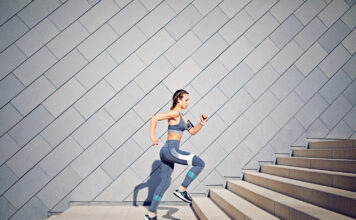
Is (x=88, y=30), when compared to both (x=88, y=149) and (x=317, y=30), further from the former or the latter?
(x=317, y=30)

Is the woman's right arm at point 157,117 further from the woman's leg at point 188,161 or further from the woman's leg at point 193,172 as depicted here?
the woman's leg at point 193,172

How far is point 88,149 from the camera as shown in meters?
5.80

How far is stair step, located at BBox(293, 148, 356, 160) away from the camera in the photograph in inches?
157

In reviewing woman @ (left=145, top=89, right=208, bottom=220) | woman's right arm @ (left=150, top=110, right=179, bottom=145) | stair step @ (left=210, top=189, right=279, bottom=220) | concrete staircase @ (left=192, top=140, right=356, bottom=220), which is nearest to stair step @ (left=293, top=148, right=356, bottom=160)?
concrete staircase @ (left=192, top=140, right=356, bottom=220)

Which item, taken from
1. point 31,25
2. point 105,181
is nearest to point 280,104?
point 105,181

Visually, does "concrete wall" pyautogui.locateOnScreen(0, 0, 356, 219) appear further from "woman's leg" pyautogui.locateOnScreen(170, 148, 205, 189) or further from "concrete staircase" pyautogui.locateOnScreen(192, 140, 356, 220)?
"woman's leg" pyautogui.locateOnScreen(170, 148, 205, 189)

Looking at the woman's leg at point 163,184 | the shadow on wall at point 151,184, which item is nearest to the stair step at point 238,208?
the woman's leg at point 163,184

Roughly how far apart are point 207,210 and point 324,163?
1.85m

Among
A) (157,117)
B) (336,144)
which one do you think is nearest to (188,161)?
(157,117)

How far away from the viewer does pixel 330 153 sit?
4.47m

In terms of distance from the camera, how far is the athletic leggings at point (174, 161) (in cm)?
382

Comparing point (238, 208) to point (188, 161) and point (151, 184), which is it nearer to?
point (188, 161)

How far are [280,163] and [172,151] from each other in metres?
2.93

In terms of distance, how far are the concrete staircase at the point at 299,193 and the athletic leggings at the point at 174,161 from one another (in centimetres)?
66
